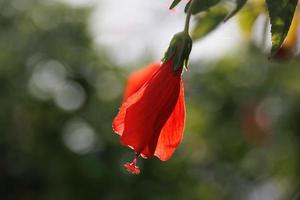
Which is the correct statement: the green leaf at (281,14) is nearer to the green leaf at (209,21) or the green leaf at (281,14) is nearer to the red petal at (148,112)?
the red petal at (148,112)

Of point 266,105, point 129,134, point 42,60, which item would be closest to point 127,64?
point 42,60

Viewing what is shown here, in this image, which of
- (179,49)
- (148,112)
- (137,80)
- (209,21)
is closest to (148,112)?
(148,112)

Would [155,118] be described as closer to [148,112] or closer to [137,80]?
[148,112]

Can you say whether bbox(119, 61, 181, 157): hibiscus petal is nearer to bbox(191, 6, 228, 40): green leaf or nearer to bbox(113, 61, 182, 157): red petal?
bbox(113, 61, 182, 157): red petal

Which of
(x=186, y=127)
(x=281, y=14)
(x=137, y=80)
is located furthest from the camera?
(x=186, y=127)

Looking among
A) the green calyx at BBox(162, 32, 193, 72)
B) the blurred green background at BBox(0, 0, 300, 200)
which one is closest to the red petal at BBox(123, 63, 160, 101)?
the green calyx at BBox(162, 32, 193, 72)
